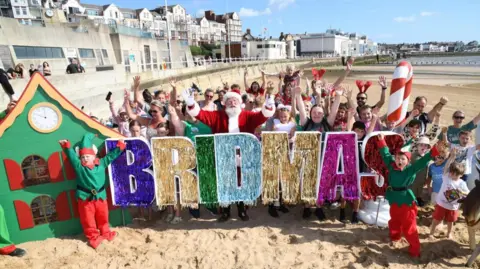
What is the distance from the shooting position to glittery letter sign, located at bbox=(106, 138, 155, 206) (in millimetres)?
4633

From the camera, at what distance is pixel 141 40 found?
28.0m

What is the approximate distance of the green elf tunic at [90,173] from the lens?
4.31 metres

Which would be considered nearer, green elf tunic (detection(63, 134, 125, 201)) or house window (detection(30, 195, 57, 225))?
green elf tunic (detection(63, 134, 125, 201))

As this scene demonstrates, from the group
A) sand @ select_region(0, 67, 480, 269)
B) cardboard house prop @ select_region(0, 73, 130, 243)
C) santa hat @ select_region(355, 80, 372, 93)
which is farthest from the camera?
santa hat @ select_region(355, 80, 372, 93)

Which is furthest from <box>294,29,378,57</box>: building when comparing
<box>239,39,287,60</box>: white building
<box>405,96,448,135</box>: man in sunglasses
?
<box>405,96,448,135</box>: man in sunglasses

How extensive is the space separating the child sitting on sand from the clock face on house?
18.3 feet

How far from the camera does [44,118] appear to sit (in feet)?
14.1

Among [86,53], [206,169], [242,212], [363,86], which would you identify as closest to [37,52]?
[86,53]

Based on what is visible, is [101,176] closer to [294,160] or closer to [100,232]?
[100,232]

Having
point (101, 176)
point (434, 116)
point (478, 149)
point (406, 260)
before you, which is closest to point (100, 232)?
point (101, 176)

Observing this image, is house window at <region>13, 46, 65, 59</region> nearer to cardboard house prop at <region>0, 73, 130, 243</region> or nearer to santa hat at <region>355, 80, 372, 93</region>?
cardboard house prop at <region>0, 73, 130, 243</region>

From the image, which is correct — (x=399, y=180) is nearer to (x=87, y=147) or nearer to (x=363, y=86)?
(x=363, y=86)

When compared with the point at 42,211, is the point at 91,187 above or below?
above

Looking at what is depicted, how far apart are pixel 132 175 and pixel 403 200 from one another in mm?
3971
